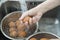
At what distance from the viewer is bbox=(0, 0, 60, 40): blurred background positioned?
1.04 metres

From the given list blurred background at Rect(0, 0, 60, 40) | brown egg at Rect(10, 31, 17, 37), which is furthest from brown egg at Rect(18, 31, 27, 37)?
blurred background at Rect(0, 0, 60, 40)

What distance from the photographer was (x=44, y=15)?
1080 mm

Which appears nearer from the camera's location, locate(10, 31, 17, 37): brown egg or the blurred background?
locate(10, 31, 17, 37): brown egg

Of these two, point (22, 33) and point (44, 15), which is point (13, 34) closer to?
point (22, 33)

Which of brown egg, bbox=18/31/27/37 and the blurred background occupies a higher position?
the blurred background

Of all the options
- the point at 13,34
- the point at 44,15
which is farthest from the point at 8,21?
the point at 44,15

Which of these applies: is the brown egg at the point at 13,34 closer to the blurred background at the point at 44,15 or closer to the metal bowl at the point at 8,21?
the metal bowl at the point at 8,21

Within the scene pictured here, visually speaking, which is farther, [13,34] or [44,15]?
[44,15]

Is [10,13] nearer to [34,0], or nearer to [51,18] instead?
[34,0]

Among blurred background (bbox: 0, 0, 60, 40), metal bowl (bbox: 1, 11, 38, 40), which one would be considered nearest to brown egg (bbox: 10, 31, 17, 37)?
metal bowl (bbox: 1, 11, 38, 40)

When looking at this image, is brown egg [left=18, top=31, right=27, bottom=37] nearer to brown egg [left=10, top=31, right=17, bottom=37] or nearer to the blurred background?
brown egg [left=10, top=31, right=17, bottom=37]

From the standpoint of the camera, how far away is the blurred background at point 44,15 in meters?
1.04

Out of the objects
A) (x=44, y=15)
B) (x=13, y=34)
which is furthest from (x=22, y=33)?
(x=44, y=15)

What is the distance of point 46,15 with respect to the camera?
108 cm
